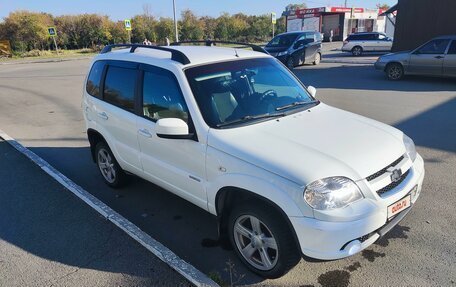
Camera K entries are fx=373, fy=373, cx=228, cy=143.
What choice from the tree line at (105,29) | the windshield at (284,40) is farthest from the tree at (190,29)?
the windshield at (284,40)

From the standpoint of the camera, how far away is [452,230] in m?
3.76

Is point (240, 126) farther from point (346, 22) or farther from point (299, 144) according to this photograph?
point (346, 22)

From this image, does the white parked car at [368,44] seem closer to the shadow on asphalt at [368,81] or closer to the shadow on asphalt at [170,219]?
the shadow on asphalt at [368,81]

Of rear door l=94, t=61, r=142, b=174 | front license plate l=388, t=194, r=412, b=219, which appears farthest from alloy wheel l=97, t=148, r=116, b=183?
front license plate l=388, t=194, r=412, b=219

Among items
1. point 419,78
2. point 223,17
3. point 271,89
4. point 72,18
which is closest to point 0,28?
point 72,18

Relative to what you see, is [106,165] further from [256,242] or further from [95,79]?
[256,242]

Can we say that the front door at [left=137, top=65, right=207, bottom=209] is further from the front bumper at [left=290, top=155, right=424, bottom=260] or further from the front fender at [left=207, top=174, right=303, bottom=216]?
the front bumper at [left=290, top=155, right=424, bottom=260]

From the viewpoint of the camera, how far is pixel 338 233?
267 cm

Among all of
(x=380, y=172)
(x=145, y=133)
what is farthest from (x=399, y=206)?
(x=145, y=133)

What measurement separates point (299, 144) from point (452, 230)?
200 cm

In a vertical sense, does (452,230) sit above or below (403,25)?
below

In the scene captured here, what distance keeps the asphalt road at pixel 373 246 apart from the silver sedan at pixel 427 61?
1894 millimetres

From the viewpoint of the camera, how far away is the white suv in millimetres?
2730

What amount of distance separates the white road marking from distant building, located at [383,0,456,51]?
16362mm
